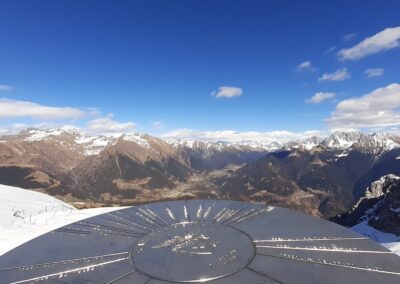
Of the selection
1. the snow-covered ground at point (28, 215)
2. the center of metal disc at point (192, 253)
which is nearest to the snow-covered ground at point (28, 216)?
the snow-covered ground at point (28, 215)

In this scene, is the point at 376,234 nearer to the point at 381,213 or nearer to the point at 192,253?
the point at 381,213

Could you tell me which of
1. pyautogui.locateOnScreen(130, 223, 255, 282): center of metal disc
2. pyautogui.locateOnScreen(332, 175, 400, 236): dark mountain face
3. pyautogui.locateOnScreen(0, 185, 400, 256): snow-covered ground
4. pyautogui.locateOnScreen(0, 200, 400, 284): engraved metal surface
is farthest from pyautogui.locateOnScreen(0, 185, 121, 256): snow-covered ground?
pyautogui.locateOnScreen(332, 175, 400, 236): dark mountain face

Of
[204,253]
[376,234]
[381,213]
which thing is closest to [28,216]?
[204,253]

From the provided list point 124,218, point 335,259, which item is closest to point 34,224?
point 124,218

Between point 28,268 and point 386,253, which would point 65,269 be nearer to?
point 28,268

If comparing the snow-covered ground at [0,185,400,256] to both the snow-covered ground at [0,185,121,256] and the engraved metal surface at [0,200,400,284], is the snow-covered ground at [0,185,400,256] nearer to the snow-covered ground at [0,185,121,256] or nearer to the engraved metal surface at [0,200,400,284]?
the snow-covered ground at [0,185,121,256]

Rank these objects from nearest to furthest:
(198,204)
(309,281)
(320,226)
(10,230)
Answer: (309,281) → (320,226) → (198,204) → (10,230)

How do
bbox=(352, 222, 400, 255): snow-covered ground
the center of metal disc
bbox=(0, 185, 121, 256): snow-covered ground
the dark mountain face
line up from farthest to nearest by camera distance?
the dark mountain face
bbox=(352, 222, 400, 255): snow-covered ground
bbox=(0, 185, 121, 256): snow-covered ground
the center of metal disc
